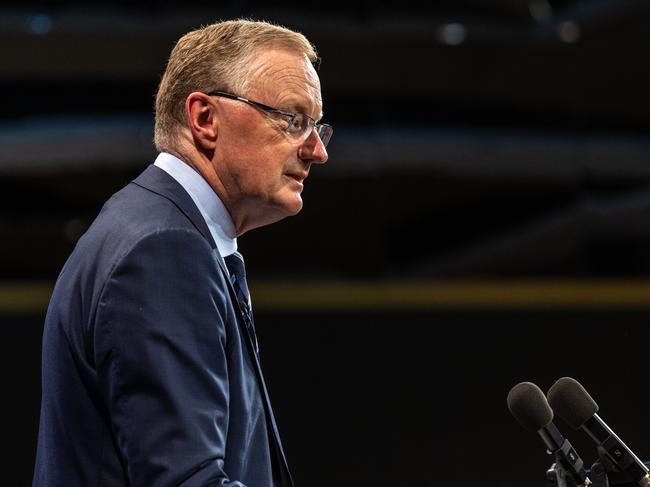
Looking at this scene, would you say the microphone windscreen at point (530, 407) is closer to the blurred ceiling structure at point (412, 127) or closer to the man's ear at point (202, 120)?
the man's ear at point (202, 120)

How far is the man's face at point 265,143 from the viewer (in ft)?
4.45

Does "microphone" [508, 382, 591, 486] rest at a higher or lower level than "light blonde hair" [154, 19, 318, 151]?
lower

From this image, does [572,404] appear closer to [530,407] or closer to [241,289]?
[530,407]

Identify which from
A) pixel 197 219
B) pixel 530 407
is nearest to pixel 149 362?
pixel 197 219

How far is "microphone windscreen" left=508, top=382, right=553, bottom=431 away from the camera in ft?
4.31

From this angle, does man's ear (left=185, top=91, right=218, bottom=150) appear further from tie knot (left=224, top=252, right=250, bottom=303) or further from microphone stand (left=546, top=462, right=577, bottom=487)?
microphone stand (left=546, top=462, right=577, bottom=487)

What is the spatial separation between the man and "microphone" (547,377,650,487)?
398mm

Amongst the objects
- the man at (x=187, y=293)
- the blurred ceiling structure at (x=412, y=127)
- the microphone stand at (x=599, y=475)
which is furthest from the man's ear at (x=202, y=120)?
the blurred ceiling structure at (x=412, y=127)

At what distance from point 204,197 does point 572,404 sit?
58 cm

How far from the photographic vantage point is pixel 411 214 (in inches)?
146

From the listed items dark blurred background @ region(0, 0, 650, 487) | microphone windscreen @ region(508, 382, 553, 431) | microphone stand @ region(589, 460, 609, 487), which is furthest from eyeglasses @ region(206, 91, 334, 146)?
dark blurred background @ region(0, 0, 650, 487)

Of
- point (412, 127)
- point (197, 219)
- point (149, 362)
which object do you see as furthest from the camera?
point (412, 127)

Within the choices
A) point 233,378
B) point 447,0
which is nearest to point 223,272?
point 233,378

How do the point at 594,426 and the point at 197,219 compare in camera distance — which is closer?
the point at 197,219
